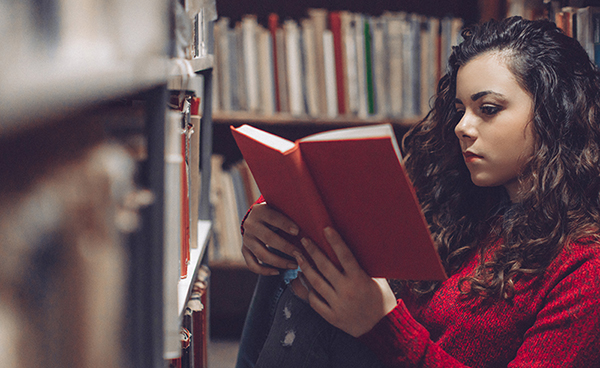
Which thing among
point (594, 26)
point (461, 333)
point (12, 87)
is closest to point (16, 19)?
point (12, 87)

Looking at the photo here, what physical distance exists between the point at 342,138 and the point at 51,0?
1.07 ft

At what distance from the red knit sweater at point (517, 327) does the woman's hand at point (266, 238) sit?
181 millimetres

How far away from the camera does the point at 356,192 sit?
22.5 inches

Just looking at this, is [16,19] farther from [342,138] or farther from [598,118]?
[598,118]

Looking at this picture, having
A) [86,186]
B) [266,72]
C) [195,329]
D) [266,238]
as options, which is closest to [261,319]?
[195,329]

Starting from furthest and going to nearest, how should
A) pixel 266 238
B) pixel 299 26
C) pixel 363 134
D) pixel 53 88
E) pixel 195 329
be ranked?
pixel 299 26 → pixel 195 329 → pixel 266 238 → pixel 363 134 → pixel 53 88

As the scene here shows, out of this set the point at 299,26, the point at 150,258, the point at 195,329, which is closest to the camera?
the point at 150,258

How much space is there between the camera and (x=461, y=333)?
0.75m

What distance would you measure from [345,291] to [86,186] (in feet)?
1.23

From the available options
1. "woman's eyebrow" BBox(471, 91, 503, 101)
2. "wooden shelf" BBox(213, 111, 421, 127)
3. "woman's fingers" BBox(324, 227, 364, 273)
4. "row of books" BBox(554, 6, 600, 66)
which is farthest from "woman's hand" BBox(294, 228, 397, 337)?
"wooden shelf" BBox(213, 111, 421, 127)

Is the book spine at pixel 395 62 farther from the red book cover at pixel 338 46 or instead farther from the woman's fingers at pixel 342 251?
the woman's fingers at pixel 342 251

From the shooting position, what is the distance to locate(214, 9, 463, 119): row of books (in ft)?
4.99

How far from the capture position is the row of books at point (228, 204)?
163 centimetres

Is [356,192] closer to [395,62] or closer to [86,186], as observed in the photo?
[86,186]
